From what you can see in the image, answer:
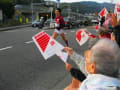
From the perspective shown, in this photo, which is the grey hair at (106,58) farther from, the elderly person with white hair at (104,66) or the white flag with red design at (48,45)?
the white flag with red design at (48,45)

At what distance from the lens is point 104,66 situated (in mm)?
1817

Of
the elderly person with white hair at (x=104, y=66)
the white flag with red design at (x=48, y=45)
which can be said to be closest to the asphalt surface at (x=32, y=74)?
the white flag with red design at (x=48, y=45)

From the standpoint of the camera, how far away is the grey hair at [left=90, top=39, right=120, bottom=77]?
180 centimetres

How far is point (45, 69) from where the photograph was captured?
6.99 m

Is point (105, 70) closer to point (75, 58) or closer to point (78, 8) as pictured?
point (75, 58)

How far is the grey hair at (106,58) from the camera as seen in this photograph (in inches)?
70.7

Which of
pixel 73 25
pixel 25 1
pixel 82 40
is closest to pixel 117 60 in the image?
pixel 82 40

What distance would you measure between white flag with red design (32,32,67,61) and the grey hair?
1.73 meters

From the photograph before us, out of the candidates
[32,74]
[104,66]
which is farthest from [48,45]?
[32,74]

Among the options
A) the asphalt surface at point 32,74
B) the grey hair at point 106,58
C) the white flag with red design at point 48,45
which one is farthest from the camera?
the asphalt surface at point 32,74

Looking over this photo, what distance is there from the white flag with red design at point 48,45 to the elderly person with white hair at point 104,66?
168cm

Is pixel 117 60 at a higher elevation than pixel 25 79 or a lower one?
higher

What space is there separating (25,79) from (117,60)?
431cm

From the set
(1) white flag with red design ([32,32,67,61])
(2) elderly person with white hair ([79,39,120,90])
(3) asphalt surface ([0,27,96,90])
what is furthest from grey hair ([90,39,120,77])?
(3) asphalt surface ([0,27,96,90])
